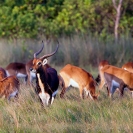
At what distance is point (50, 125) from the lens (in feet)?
25.2

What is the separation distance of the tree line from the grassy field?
12.0 metres

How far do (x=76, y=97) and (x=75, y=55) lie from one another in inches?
354

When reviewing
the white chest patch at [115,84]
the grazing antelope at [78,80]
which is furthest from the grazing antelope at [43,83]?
the white chest patch at [115,84]

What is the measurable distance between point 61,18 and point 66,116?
15727 mm

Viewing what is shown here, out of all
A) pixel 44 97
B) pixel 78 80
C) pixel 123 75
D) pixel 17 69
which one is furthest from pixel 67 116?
pixel 17 69

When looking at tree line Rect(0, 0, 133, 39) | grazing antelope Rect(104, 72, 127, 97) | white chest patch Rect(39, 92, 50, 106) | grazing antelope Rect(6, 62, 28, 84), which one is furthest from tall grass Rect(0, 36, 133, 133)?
tree line Rect(0, 0, 133, 39)

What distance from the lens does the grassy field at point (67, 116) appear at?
742 centimetres

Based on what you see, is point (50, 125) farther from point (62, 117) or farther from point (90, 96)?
point (90, 96)

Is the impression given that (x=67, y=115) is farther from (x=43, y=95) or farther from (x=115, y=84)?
(x=115, y=84)

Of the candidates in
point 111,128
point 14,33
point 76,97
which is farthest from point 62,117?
point 14,33

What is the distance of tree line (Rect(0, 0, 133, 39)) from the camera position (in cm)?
2220

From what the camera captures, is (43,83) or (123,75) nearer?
(43,83)

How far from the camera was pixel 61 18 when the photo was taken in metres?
23.8

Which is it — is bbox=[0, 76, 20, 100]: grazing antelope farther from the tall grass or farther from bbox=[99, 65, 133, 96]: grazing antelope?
bbox=[99, 65, 133, 96]: grazing antelope
